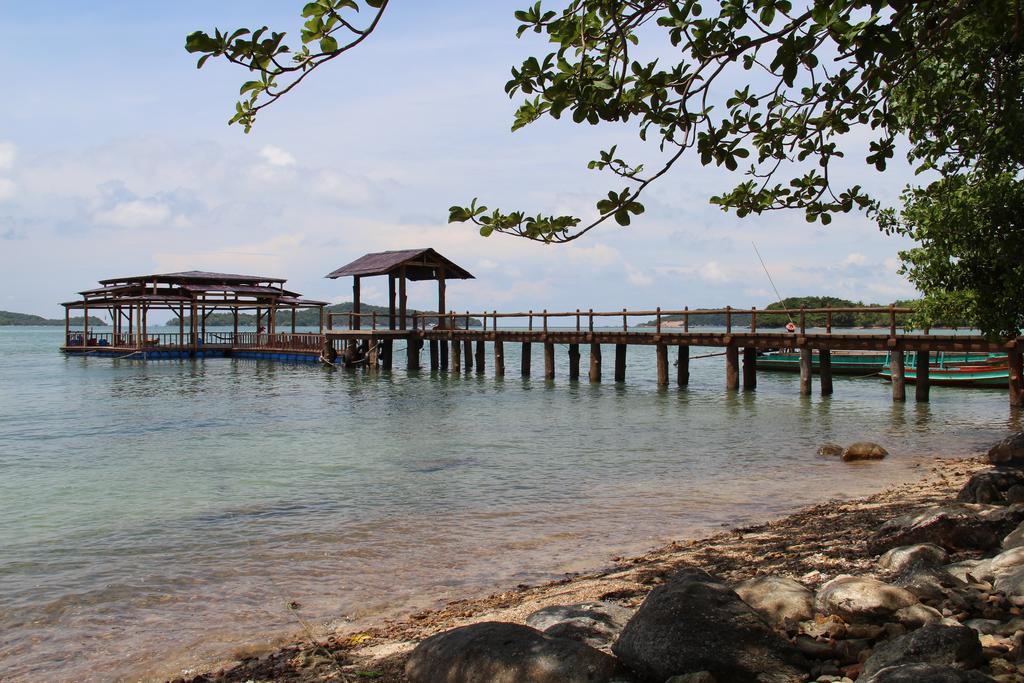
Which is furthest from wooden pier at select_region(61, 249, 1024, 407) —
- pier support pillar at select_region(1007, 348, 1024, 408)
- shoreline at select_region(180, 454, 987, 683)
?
shoreline at select_region(180, 454, 987, 683)

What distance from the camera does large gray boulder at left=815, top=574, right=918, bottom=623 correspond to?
4.46 m

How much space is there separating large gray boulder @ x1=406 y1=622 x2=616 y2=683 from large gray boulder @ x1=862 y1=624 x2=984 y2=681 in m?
1.21

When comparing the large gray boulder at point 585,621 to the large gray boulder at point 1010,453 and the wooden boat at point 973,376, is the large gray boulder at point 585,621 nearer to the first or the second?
the large gray boulder at point 1010,453

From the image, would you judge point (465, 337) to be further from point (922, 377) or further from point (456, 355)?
point (922, 377)

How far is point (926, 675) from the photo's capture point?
3.09 m

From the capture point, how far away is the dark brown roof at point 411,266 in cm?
3384

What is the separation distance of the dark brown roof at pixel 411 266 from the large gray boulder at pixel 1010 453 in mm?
25073

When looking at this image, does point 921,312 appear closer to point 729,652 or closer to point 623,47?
point 623,47

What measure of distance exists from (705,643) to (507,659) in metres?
0.96

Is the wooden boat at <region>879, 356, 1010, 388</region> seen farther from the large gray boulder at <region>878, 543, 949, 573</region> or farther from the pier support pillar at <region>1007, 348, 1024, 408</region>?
the large gray boulder at <region>878, 543, 949, 573</region>

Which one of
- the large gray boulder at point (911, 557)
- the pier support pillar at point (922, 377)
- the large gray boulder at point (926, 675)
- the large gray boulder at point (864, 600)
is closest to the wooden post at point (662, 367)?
the pier support pillar at point (922, 377)

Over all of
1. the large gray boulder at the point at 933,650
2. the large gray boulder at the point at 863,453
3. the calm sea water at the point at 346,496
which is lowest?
the calm sea water at the point at 346,496

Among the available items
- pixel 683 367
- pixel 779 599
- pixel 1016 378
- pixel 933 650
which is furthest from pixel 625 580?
pixel 683 367

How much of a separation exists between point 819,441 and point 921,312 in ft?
9.71
